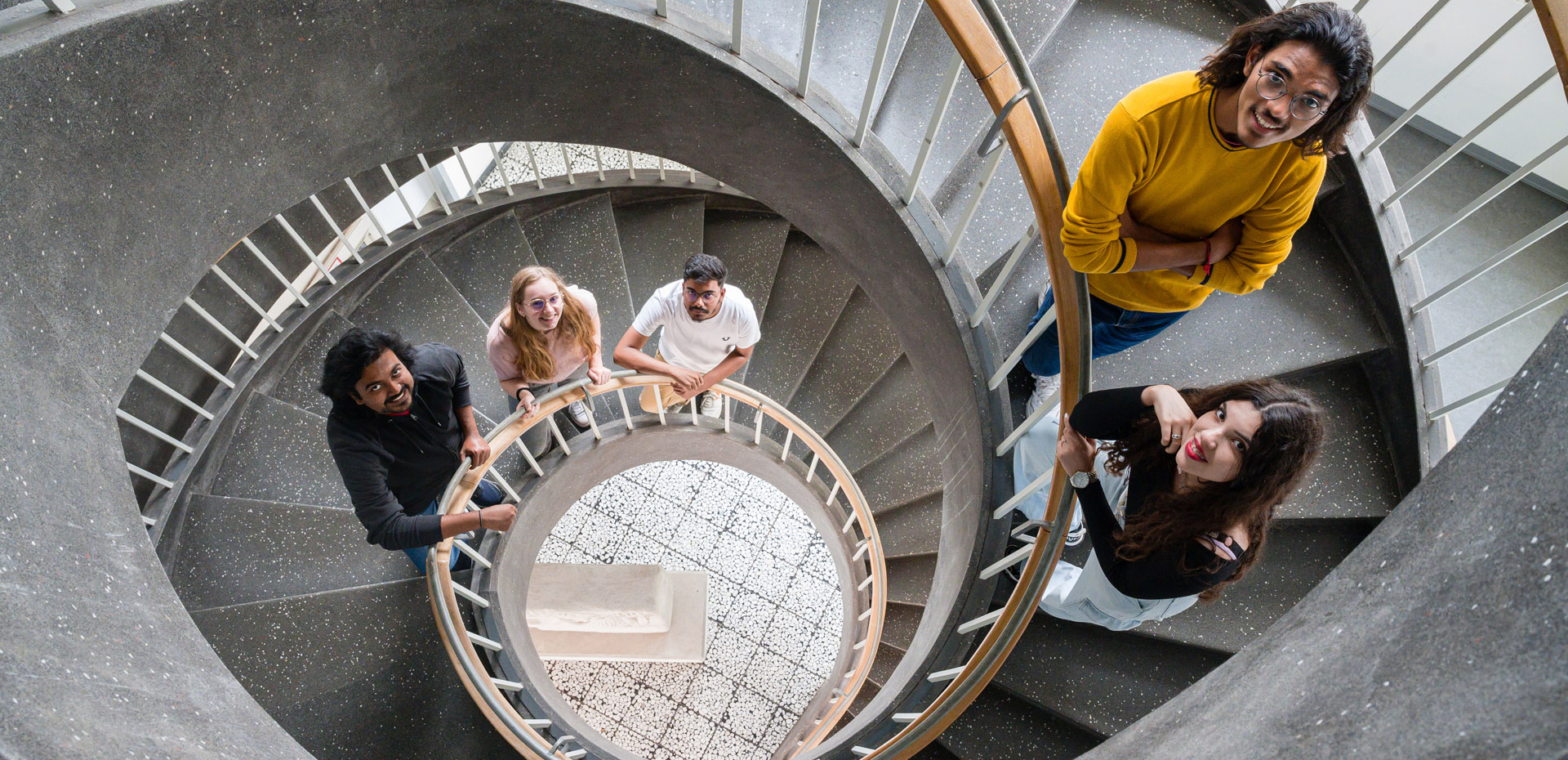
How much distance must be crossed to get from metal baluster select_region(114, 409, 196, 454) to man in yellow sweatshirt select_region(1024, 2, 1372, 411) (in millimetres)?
4248

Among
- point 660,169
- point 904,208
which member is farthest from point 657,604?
point 904,208

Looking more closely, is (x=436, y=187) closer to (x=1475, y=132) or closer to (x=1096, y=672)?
(x=1096, y=672)

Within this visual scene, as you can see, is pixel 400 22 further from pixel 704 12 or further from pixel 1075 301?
pixel 1075 301

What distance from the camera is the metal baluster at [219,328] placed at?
4011 millimetres

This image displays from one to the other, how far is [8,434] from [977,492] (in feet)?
10.1

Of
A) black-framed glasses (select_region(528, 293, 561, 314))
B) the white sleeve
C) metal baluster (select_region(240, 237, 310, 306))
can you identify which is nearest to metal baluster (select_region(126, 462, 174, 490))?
metal baluster (select_region(240, 237, 310, 306))

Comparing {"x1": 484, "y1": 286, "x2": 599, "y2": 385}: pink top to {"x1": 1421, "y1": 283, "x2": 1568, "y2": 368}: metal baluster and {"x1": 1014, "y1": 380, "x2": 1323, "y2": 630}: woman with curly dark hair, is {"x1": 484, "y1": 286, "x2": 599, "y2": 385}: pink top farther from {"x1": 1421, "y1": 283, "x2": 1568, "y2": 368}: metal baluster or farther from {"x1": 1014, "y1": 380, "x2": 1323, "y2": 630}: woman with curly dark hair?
{"x1": 1421, "y1": 283, "x2": 1568, "y2": 368}: metal baluster

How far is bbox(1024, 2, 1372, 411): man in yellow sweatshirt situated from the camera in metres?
1.86

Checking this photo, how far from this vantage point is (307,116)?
317 centimetres

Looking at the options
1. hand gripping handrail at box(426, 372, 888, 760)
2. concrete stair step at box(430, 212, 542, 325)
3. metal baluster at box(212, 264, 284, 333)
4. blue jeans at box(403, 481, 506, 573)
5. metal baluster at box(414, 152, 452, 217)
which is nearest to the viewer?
hand gripping handrail at box(426, 372, 888, 760)

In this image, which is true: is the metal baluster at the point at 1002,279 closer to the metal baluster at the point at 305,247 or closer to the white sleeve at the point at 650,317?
the white sleeve at the point at 650,317

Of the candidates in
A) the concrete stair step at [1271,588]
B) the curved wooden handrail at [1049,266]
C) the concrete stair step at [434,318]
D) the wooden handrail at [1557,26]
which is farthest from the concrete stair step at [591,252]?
the wooden handrail at [1557,26]

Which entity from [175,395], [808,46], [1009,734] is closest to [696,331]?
[808,46]

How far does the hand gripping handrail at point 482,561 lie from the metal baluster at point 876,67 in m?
1.83
